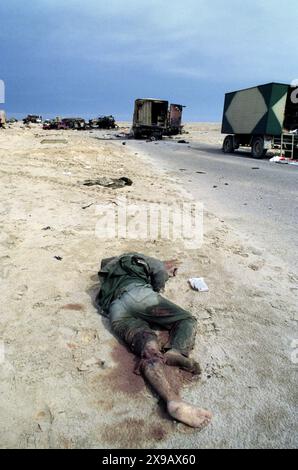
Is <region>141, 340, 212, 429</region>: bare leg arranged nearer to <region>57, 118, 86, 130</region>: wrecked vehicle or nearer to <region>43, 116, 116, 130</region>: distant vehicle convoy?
<region>43, 116, 116, 130</region>: distant vehicle convoy

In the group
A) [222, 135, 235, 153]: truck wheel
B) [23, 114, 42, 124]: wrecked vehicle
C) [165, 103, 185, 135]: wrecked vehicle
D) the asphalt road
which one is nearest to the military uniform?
the asphalt road

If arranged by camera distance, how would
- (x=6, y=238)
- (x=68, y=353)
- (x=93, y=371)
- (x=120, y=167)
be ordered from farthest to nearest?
(x=120, y=167) < (x=6, y=238) < (x=68, y=353) < (x=93, y=371)

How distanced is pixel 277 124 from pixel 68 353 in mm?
15350

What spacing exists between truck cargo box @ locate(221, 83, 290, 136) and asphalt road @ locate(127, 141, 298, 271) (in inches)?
140

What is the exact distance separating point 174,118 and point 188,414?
31.0 metres

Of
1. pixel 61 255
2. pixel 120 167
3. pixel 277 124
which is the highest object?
pixel 277 124

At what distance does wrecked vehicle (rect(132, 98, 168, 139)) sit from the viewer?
2911 cm

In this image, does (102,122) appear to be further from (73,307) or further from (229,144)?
(73,307)

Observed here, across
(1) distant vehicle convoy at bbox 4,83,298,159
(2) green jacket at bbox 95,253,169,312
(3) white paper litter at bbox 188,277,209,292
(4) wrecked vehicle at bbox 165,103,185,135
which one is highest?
(4) wrecked vehicle at bbox 165,103,185,135

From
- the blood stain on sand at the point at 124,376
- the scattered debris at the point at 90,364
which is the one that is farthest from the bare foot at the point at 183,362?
the scattered debris at the point at 90,364

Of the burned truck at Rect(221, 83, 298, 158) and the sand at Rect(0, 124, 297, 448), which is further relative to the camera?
the burned truck at Rect(221, 83, 298, 158)

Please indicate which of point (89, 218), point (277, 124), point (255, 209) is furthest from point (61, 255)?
point (277, 124)

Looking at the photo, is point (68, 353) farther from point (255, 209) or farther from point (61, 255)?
point (255, 209)

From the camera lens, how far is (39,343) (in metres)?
2.78
